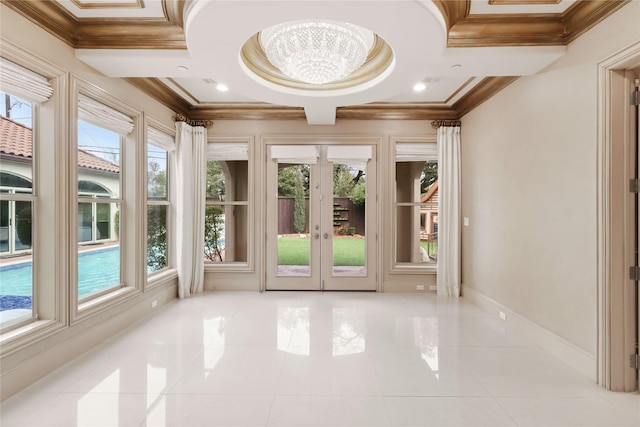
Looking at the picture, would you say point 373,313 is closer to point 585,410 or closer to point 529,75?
point 585,410

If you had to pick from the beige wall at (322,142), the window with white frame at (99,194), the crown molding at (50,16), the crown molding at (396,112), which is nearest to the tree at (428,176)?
the beige wall at (322,142)

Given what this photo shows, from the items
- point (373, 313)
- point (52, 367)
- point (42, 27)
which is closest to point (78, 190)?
point (42, 27)

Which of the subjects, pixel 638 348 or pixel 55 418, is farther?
pixel 638 348

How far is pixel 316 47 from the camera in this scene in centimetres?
258

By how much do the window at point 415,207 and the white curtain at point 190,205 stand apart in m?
3.16

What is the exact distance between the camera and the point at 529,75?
125 inches

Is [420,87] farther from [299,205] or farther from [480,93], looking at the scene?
[299,205]

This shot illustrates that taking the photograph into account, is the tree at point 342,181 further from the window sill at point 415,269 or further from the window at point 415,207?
the window sill at point 415,269

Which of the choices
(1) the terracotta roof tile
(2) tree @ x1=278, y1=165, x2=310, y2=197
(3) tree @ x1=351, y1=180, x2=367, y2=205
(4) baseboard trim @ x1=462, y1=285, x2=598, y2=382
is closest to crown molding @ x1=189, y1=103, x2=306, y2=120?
(2) tree @ x1=278, y1=165, x2=310, y2=197

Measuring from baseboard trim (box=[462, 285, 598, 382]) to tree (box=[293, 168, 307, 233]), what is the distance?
292 cm

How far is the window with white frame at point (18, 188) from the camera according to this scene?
2.35 m

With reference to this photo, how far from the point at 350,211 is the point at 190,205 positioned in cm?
254

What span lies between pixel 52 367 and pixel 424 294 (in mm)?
4577

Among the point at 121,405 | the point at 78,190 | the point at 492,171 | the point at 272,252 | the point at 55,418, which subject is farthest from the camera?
the point at 272,252
